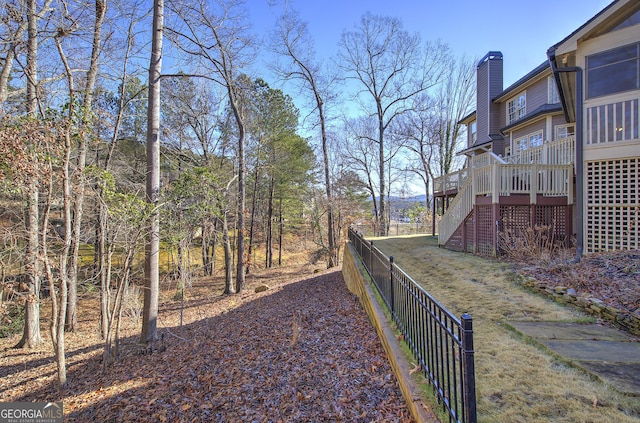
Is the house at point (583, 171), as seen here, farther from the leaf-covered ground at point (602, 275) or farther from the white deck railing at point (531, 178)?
the leaf-covered ground at point (602, 275)

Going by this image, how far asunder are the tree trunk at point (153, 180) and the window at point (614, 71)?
10.2m

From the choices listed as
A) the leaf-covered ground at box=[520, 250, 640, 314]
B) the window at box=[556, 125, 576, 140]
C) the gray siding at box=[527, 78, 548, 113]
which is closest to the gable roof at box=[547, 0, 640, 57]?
the leaf-covered ground at box=[520, 250, 640, 314]

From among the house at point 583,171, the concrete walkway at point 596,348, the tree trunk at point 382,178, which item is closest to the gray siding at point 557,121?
the house at point 583,171

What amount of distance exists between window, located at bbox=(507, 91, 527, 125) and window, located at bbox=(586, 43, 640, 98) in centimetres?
826

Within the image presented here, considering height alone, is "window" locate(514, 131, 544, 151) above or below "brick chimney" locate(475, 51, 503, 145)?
below

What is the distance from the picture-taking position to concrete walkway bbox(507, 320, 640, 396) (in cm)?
275

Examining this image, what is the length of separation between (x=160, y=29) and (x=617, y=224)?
37.3 ft

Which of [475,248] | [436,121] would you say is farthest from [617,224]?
[436,121]

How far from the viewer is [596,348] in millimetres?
3348

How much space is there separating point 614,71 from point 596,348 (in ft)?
22.7

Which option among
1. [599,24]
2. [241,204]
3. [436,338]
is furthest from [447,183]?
[436,338]

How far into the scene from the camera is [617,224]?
6691 mm

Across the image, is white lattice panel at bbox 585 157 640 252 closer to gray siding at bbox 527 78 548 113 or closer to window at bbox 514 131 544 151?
window at bbox 514 131 544 151

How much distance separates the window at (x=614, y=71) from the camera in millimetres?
6617
